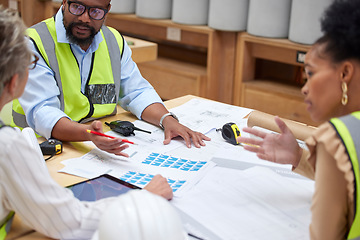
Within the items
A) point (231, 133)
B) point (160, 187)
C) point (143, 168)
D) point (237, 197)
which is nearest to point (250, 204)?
point (237, 197)

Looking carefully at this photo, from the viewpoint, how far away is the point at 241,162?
144 cm

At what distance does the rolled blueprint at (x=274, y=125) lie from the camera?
1572 millimetres

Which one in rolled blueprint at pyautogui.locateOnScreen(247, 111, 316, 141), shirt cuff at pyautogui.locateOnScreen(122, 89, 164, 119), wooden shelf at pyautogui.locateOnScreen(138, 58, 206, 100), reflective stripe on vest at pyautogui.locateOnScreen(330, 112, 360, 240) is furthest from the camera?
wooden shelf at pyautogui.locateOnScreen(138, 58, 206, 100)

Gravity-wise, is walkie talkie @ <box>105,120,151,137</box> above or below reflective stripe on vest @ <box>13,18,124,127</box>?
below

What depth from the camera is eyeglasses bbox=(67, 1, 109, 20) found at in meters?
1.76

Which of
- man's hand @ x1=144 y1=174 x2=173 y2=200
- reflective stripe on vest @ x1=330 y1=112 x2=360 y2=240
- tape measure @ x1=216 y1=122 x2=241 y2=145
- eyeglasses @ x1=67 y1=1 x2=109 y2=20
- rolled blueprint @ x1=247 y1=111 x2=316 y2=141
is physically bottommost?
man's hand @ x1=144 y1=174 x2=173 y2=200

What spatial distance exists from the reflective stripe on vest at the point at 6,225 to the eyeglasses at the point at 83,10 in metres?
0.95

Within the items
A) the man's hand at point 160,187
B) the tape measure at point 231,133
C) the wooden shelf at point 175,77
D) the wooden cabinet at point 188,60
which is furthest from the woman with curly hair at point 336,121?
the wooden shelf at point 175,77

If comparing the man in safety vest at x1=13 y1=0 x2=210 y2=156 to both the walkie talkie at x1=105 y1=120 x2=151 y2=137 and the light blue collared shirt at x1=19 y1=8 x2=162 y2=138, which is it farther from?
the walkie talkie at x1=105 y1=120 x2=151 y2=137

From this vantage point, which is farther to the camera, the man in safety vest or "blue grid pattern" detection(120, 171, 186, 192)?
the man in safety vest

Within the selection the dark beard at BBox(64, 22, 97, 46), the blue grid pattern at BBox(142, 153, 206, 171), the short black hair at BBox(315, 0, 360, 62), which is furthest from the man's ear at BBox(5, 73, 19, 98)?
the dark beard at BBox(64, 22, 97, 46)

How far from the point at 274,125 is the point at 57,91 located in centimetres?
79

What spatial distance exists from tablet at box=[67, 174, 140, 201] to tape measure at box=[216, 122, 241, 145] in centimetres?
50

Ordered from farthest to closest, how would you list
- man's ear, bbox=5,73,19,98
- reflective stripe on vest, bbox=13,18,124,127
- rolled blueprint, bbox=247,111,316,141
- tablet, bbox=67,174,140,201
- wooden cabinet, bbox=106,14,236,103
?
wooden cabinet, bbox=106,14,236,103, reflective stripe on vest, bbox=13,18,124,127, rolled blueprint, bbox=247,111,316,141, tablet, bbox=67,174,140,201, man's ear, bbox=5,73,19,98
